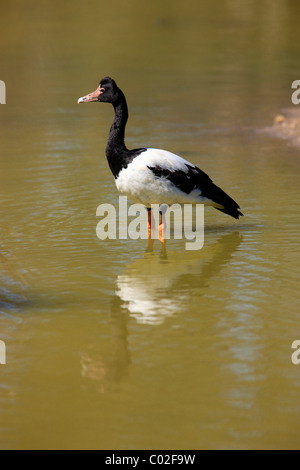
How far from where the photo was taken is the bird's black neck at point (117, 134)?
856cm

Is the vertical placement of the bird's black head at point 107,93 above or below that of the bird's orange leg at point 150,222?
above

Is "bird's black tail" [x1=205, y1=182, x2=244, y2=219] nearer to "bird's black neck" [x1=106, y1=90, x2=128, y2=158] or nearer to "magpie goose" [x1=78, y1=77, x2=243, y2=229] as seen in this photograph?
"magpie goose" [x1=78, y1=77, x2=243, y2=229]

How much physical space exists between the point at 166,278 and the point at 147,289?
37 cm

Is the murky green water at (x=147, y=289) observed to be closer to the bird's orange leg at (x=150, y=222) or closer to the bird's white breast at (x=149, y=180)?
the bird's orange leg at (x=150, y=222)

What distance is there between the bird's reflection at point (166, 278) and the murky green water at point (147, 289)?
22mm

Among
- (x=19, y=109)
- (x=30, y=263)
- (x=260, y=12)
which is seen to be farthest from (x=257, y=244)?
(x=260, y=12)

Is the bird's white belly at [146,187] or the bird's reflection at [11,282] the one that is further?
the bird's white belly at [146,187]

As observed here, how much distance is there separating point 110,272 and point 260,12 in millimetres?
22476

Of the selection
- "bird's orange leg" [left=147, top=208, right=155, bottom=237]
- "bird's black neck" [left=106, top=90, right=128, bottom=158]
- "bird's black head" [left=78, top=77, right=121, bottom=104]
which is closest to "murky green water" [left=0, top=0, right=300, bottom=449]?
"bird's orange leg" [left=147, top=208, right=155, bottom=237]

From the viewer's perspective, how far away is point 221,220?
9.60m

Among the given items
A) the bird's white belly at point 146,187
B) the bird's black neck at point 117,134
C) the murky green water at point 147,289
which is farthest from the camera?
the bird's black neck at point 117,134

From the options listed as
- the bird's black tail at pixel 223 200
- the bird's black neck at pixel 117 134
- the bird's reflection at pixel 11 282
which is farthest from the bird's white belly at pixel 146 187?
the bird's reflection at pixel 11 282

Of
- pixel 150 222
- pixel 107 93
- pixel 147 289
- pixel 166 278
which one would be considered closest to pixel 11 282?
pixel 147 289

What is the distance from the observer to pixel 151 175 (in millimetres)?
8344
